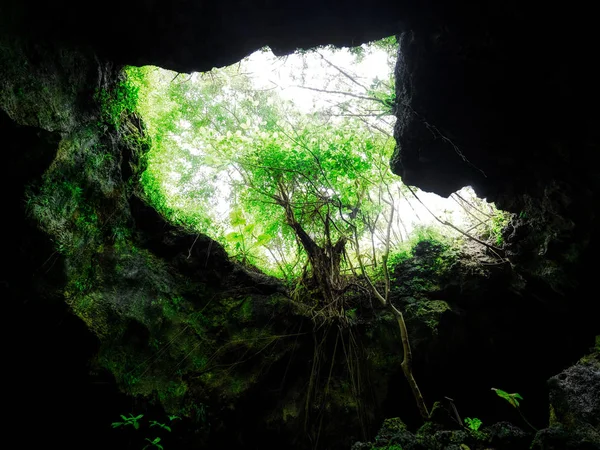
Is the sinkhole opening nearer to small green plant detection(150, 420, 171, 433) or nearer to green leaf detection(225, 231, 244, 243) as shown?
green leaf detection(225, 231, 244, 243)

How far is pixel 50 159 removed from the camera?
12.5ft

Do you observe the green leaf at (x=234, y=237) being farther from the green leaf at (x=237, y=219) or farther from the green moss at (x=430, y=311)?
the green moss at (x=430, y=311)

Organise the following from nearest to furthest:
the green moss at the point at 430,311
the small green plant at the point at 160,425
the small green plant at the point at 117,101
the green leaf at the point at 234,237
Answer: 1. the small green plant at the point at 160,425
2. the small green plant at the point at 117,101
3. the green moss at the point at 430,311
4. the green leaf at the point at 234,237

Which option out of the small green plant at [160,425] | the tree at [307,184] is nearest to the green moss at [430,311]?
the tree at [307,184]

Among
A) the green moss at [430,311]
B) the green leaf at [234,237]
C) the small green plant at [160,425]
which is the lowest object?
the small green plant at [160,425]

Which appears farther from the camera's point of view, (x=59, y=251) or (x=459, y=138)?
(x=459, y=138)

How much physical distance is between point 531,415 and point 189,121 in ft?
29.4

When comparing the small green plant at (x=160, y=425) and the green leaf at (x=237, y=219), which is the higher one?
the green leaf at (x=237, y=219)

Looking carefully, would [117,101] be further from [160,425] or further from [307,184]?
[160,425]

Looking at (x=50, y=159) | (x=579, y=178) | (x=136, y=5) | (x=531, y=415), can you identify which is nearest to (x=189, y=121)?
(x=136, y=5)

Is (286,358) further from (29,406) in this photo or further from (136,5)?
(136,5)

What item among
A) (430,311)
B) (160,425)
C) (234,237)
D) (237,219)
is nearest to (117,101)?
(237,219)

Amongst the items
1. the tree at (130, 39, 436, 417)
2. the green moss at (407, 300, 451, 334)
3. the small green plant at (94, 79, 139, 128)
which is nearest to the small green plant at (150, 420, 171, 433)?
the tree at (130, 39, 436, 417)

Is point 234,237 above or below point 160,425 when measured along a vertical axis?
above
